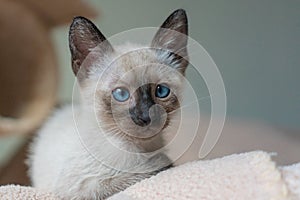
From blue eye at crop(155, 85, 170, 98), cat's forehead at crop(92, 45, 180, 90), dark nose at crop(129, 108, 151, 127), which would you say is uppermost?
cat's forehead at crop(92, 45, 180, 90)

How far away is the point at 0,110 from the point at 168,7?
2.60 feet

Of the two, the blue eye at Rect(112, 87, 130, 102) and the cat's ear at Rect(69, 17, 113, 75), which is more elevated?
the cat's ear at Rect(69, 17, 113, 75)

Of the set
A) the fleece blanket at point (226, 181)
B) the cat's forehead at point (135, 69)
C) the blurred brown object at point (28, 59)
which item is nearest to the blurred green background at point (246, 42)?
the blurred brown object at point (28, 59)

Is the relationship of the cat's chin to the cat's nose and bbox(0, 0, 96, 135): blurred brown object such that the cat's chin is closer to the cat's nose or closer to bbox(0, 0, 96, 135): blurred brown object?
the cat's nose

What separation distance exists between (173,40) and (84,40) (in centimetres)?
11

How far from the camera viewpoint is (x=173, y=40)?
660 millimetres

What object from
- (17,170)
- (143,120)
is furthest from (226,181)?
(17,170)

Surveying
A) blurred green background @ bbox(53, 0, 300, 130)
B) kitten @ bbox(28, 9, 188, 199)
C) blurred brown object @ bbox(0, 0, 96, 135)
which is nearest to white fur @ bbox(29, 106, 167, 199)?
kitten @ bbox(28, 9, 188, 199)

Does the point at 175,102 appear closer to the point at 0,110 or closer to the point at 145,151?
the point at 145,151

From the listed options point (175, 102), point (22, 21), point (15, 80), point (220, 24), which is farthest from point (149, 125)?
point (15, 80)

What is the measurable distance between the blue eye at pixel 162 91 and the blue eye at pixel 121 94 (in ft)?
0.13

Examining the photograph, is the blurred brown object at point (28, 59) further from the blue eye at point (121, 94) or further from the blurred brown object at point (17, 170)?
the blue eye at point (121, 94)

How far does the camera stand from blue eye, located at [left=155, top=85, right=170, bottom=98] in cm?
67

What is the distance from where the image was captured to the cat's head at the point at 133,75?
0.65 m
